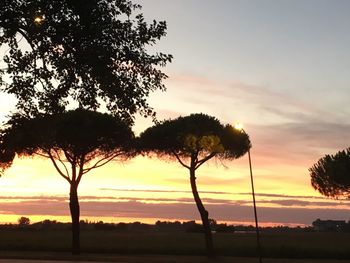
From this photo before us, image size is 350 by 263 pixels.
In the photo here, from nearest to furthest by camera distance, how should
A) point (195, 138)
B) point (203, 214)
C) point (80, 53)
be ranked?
point (80, 53) → point (203, 214) → point (195, 138)

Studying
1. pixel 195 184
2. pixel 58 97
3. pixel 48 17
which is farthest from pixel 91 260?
pixel 48 17

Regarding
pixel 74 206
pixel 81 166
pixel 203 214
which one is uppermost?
pixel 81 166

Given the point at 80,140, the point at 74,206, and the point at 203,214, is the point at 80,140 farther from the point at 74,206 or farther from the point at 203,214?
the point at 203,214

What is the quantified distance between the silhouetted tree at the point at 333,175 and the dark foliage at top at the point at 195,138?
15.1m

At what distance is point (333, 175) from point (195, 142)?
2130cm

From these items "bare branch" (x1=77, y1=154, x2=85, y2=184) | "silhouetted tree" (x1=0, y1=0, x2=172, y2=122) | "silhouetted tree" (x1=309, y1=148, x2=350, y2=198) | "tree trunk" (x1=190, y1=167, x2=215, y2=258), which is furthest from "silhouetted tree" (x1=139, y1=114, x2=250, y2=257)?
"silhouetted tree" (x1=0, y1=0, x2=172, y2=122)

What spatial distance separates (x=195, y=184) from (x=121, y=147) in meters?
7.60

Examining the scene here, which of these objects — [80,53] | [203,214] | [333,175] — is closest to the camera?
[80,53]

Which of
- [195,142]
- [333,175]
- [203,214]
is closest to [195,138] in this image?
[195,142]

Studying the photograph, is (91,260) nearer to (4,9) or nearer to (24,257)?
(24,257)

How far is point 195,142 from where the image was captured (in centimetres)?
3991

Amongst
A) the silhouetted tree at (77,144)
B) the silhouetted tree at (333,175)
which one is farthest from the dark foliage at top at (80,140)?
the silhouetted tree at (333,175)

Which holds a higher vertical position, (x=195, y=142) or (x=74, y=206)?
(x=195, y=142)

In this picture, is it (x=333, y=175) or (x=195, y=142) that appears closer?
(x=195, y=142)
